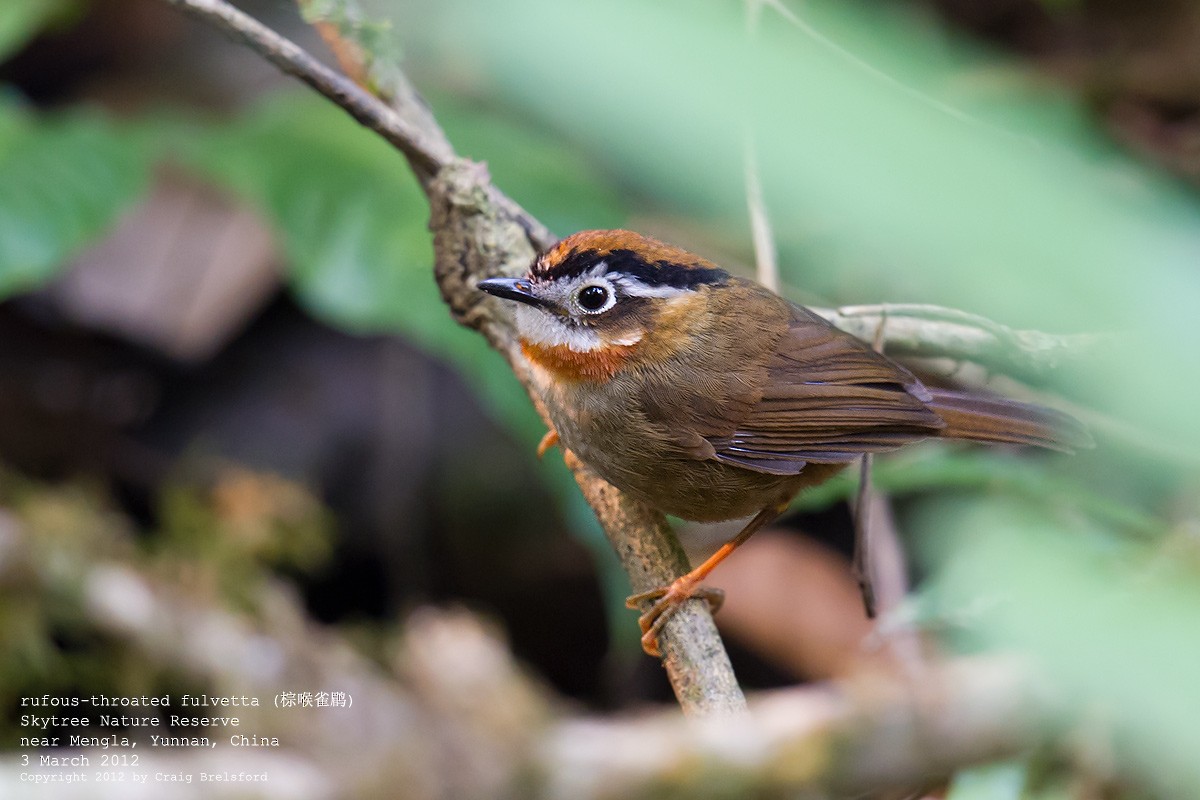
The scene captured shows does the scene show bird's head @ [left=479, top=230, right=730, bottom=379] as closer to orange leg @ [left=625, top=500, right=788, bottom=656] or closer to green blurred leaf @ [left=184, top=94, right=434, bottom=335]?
orange leg @ [left=625, top=500, right=788, bottom=656]

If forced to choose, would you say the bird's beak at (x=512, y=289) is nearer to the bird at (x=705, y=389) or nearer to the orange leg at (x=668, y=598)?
the bird at (x=705, y=389)

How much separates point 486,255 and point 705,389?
61 cm

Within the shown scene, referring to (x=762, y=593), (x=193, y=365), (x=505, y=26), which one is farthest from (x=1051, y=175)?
(x=193, y=365)

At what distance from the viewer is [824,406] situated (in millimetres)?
2619

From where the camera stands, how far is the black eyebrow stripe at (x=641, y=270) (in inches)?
94.4

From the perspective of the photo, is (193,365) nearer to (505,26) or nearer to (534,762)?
(534,762)

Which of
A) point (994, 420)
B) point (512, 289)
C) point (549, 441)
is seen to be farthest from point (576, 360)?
point (994, 420)

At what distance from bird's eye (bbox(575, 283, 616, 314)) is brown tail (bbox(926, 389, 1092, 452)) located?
839 mm

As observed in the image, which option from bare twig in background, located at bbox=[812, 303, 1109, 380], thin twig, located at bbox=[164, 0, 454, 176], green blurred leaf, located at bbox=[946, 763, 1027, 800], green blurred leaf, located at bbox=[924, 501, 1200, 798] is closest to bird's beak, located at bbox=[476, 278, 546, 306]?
thin twig, located at bbox=[164, 0, 454, 176]

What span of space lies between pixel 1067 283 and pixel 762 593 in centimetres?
346

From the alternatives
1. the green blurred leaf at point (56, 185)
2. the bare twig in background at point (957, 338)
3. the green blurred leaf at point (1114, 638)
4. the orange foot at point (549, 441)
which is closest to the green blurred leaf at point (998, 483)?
the bare twig in background at point (957, 338)

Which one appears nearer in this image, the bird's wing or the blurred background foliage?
the bird's wing

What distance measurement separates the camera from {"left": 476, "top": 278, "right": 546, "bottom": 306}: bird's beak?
2299 millimetres

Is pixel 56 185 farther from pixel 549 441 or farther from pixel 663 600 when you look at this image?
pixel 663 600
